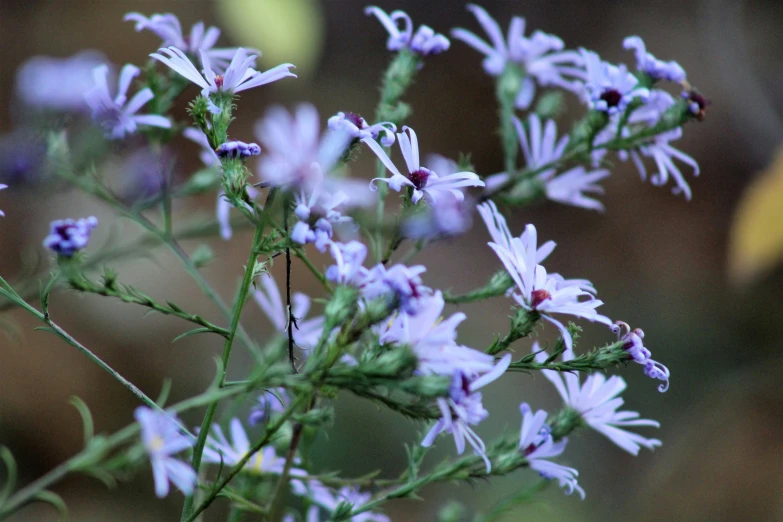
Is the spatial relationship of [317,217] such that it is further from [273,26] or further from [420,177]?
[273,26]

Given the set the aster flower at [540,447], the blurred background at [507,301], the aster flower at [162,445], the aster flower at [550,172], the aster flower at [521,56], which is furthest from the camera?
the blurred background at [507,301]

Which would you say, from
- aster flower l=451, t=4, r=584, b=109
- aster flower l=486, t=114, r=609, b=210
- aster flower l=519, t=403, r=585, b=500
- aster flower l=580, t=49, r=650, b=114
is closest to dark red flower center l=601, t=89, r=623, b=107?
aster flower l=580, t=49, r=650, b=114

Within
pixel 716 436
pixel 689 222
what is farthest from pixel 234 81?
pixel 689 222

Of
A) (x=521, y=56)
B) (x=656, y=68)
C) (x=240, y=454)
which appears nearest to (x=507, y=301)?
(x=521, y=56)

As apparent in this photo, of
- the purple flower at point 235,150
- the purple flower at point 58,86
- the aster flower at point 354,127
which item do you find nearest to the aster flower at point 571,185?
the aster flower at point 354,127

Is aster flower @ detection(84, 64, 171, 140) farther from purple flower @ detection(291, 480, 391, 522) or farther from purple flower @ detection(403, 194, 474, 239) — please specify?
purple flower @ detection(291, 480, 391, 522)

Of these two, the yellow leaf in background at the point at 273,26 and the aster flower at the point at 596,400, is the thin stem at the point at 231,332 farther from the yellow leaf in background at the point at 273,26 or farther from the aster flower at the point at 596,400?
the yellow leaf in background at the point at 273,26
